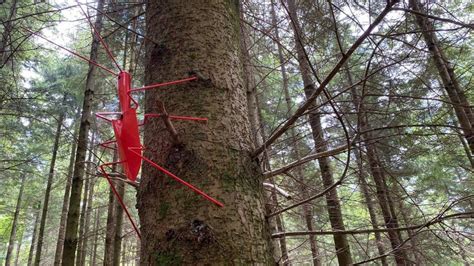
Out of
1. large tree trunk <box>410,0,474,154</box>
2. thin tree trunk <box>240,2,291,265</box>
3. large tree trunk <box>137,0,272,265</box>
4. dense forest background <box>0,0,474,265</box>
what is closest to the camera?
large tree trunk <box>137,0,272,265</box>

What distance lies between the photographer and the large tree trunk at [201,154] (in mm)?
735

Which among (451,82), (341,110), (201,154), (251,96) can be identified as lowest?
(201,154)

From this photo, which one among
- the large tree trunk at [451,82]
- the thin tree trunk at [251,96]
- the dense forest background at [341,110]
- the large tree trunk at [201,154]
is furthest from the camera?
the thin tree trunk at [251,96]

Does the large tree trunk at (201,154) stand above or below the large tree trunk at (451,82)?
below

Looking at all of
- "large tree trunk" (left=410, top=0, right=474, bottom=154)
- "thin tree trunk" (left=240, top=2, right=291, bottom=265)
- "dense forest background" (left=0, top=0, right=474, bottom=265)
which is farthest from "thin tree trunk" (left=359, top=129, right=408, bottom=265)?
"thin tree trunk" (left=240, top=2, right=291, bottom=265)

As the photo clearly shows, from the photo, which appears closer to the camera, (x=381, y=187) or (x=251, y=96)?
(x=381, y=187)

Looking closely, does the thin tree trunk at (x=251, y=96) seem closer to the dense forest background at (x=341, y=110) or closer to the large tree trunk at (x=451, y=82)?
the dense forest background at (x=341, y=110)

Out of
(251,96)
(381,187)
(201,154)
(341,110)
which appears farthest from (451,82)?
(201,154)

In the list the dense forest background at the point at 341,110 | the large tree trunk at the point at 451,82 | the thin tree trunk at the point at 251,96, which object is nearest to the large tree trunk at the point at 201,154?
the dense forest background at the point at 341,110

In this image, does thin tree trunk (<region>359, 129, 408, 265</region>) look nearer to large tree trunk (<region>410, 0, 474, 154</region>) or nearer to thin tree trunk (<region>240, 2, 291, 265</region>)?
large tree trunk (<region>410, 0, 474, 154</region>)

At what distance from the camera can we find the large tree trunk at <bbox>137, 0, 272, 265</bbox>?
29.0 inches

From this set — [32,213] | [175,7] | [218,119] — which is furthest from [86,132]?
[32,213]

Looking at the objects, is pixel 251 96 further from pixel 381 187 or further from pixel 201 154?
pixel 201 154

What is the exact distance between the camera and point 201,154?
2.72 ft
